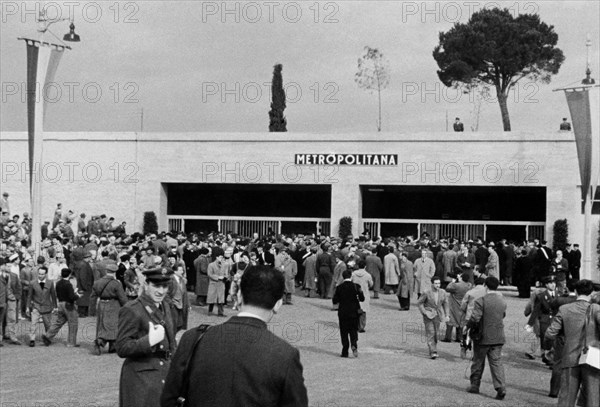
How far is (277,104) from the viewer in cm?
4572

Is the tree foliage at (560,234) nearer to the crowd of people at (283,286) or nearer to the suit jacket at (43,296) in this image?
the crowd of people at (283,286)

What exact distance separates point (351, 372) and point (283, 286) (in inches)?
380

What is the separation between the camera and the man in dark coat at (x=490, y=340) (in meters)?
11.5

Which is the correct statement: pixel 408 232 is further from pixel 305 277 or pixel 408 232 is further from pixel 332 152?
pixel 305 277

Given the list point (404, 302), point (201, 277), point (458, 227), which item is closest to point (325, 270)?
point (404, 302)

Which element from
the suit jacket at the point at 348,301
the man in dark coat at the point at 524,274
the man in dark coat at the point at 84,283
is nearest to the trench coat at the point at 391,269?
the man in dark coat at the point at 524,274

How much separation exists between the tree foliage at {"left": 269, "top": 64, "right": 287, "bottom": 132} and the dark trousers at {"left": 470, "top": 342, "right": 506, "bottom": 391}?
33862 millimetres

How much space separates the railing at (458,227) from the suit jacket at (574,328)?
82.1ft

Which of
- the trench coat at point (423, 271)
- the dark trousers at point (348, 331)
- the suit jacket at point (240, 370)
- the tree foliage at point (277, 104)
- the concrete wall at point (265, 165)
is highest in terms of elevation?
the tree foliage at point (277, 104)

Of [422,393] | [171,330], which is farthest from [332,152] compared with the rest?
[171,330]

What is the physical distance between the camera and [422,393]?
465 inches

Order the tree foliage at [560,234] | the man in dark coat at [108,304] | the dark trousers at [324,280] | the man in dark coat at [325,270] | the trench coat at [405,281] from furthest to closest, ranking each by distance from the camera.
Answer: the tree foliage at [560,234] → the dark trousers at [324,280] → the man in dark coat at [325,270] → the trench coat at [405,281] → the man in dark coat at [108,304]

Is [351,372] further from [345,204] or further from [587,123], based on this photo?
[345,204]

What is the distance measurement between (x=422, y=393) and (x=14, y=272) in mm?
9080
